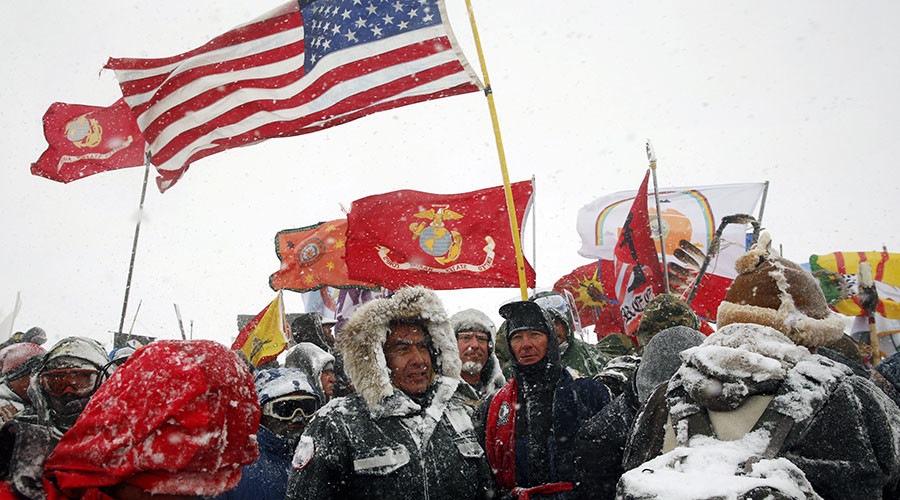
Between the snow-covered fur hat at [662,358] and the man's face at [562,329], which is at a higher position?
the snow-covered fur hat at [662,358]

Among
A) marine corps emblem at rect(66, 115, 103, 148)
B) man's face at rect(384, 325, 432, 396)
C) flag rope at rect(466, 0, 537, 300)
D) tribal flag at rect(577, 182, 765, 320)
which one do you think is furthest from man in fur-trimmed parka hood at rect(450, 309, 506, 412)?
marine corps emblem at rect(66, 115, 103, 148)

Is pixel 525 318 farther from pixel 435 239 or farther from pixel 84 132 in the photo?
pixel 84 132

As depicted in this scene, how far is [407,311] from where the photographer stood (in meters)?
3.17

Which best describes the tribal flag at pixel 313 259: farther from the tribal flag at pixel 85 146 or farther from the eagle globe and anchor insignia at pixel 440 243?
the tribal flag at pixel 85 146

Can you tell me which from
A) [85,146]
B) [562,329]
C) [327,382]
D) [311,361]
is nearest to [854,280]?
[562,329]

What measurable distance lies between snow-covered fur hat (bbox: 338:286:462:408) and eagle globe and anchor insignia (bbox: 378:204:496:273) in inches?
164

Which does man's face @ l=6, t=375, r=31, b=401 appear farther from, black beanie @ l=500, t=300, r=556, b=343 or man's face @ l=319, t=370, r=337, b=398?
black beanie @ l=500, t=300, r=556, b=343

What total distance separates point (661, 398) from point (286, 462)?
2.61 m

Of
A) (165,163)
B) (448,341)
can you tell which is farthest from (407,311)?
(165,163)

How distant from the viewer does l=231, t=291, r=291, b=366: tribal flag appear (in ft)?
28.1

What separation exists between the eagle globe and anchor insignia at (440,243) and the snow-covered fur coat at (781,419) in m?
5.52

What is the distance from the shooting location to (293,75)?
250 inches

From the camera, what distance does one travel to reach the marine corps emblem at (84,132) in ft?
27.9

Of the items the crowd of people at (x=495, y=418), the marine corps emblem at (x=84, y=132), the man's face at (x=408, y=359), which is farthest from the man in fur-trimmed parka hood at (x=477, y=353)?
the marine corps emblem at (x=84, y=132)
